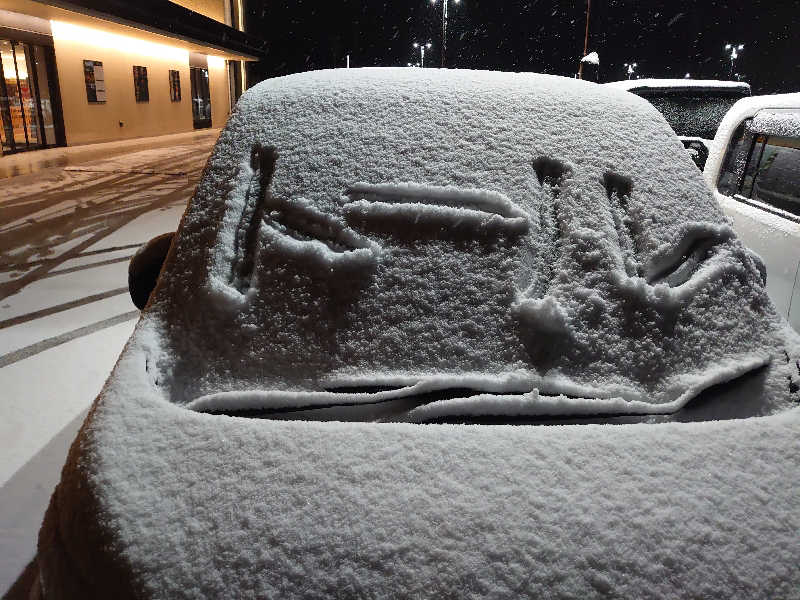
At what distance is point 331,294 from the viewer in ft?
4.19

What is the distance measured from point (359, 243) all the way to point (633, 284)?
25.4 inches

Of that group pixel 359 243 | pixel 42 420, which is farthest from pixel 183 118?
pixel 359 243

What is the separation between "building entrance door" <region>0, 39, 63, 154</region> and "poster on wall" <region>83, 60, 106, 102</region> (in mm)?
1479

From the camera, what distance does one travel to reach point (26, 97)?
14.3 metres

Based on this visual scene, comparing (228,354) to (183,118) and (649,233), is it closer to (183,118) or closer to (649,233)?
(649,233)

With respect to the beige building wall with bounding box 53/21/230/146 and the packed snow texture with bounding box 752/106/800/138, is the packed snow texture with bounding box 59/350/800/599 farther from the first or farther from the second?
the beige building wall with bounding box 53/21/230/146

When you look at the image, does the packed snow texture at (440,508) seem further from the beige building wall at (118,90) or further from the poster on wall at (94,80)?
the poster on wall at (94,80)

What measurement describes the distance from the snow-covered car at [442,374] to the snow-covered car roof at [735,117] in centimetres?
239

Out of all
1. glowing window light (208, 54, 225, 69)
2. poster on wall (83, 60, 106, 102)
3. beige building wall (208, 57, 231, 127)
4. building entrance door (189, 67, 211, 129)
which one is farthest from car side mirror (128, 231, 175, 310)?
glowing window light (208, 54, 225, 69)

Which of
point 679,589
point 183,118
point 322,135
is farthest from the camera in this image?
point 183,118

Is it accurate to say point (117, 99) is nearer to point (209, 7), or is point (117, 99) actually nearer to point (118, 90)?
point (118, 90)

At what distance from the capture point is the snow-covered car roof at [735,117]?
3596mm

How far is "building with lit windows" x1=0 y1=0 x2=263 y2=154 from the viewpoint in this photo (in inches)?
527

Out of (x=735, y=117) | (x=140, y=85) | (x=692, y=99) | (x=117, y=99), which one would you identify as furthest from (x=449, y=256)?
(x=140, y=85)
